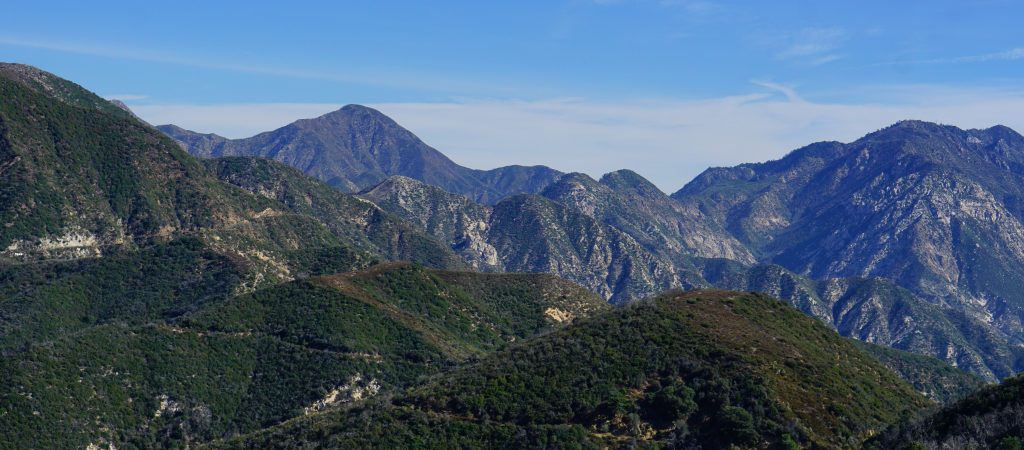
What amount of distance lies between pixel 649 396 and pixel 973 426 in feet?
138

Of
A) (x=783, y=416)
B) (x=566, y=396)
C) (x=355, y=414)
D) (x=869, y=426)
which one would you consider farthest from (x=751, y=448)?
(x=355, y=414)

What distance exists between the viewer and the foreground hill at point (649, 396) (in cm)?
12106

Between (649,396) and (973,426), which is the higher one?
(973,426)

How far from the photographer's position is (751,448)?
115 m

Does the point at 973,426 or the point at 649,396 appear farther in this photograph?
the point at 649,396

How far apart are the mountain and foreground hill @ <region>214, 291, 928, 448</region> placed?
36.6 ft

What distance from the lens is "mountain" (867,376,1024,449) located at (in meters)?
91.8

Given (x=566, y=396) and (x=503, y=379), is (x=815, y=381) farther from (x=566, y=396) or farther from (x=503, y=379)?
(x=503, y=379)

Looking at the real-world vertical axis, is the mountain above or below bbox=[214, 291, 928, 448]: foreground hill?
above

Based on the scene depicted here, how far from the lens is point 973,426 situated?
9769cm

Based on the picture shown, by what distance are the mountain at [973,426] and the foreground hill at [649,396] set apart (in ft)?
36.6

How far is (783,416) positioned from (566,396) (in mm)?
28500

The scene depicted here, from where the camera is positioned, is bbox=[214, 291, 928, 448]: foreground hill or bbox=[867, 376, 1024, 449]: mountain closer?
bbox=[867, 376, 1024, 449]: mountain

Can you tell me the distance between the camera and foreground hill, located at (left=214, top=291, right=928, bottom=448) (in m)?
121
